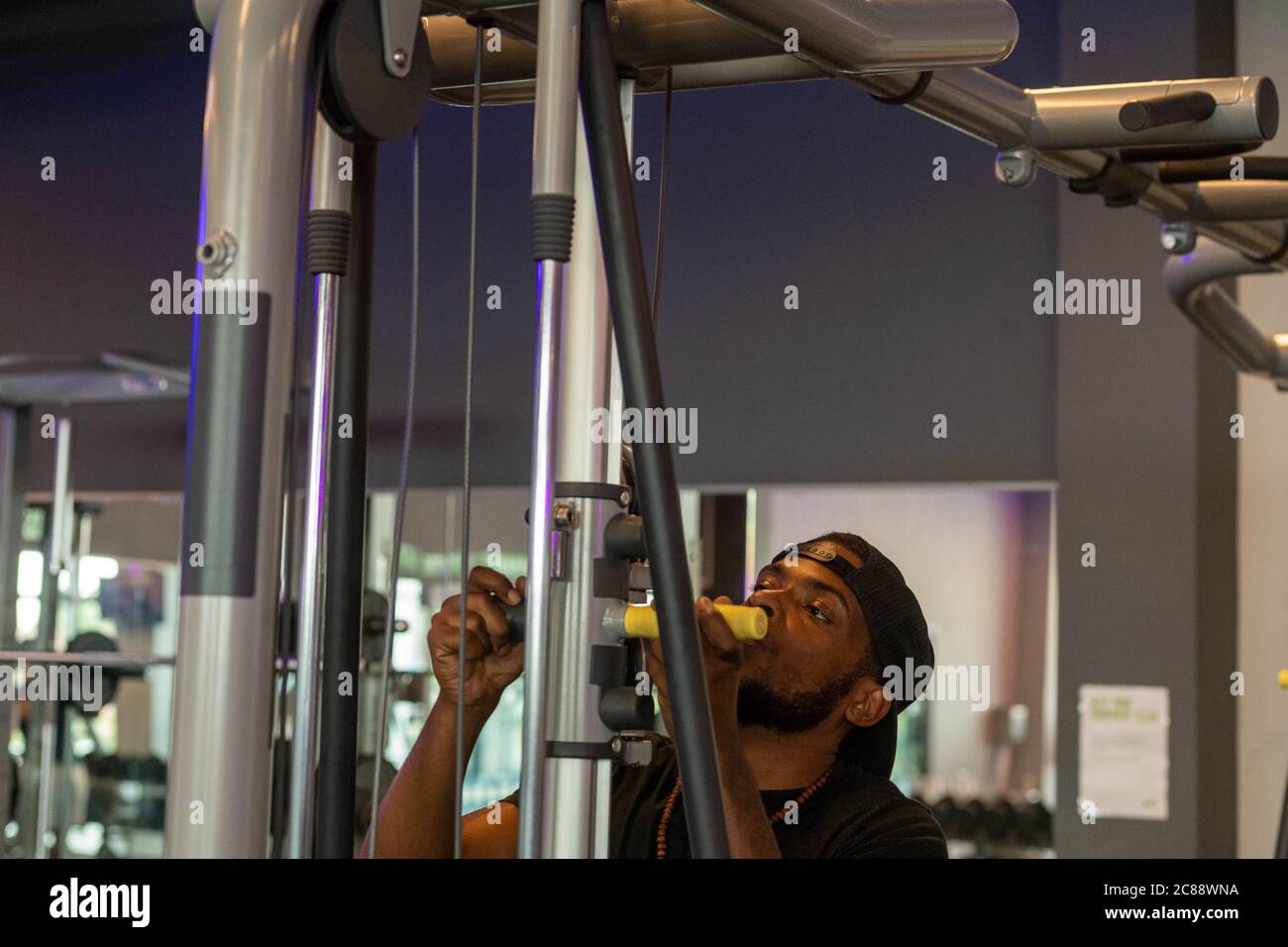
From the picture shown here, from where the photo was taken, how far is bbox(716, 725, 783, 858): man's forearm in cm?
129

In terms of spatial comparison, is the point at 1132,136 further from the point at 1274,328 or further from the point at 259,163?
the point at 1274,328

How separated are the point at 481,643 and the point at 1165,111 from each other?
2.95ft

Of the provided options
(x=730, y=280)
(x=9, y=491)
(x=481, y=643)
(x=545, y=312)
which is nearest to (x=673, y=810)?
(x=481, y=643)

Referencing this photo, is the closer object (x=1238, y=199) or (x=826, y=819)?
(x=826, y=819)

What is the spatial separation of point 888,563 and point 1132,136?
0.53 meters

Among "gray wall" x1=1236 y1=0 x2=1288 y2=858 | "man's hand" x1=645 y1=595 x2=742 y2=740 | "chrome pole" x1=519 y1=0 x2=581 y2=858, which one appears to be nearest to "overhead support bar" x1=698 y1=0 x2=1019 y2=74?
"chrome pole" x1=519 y1=0 x2=581 y2=858

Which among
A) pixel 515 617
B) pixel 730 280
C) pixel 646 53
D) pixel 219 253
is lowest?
pixel 515 617

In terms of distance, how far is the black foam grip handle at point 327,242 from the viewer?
3.27ft

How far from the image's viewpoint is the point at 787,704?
5.45 feet

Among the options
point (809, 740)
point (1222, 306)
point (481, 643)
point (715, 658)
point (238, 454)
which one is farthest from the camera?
point (1222, 306)

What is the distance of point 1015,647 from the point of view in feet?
13.5
